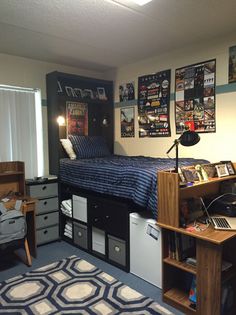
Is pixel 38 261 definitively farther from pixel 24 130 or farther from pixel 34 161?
pixel 24 130

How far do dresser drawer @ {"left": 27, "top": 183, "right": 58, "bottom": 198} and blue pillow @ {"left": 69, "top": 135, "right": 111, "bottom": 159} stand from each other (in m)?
0.55

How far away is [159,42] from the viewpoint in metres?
3.07

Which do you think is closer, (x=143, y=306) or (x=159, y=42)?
(x=143, y=306)

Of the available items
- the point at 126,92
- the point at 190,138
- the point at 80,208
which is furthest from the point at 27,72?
the point at 190,138

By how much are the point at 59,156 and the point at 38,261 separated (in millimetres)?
1392

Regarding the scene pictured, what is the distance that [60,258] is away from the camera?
296 cm

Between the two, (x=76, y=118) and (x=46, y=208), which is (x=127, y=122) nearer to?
(x=76, y=118)

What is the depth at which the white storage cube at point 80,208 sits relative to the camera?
313 centimetres

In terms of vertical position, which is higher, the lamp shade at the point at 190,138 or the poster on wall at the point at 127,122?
the poster on wall at the point at 127,122

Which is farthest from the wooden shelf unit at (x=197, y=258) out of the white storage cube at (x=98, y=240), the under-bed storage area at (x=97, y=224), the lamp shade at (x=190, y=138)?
the white storage cube at (x=98, y=240)

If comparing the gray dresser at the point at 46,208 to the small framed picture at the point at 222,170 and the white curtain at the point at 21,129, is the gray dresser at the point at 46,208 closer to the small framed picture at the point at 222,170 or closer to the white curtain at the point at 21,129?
the white curtain at the point at 21,129

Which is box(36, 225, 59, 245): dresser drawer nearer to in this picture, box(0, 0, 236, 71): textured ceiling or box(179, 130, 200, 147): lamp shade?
box(179, 130, 200, 147): lamp shade

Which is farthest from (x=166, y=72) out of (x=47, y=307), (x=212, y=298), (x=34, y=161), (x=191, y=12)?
(x=47, y=307)

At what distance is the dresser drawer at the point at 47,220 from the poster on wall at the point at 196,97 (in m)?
2.00
